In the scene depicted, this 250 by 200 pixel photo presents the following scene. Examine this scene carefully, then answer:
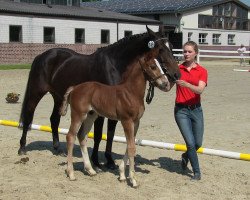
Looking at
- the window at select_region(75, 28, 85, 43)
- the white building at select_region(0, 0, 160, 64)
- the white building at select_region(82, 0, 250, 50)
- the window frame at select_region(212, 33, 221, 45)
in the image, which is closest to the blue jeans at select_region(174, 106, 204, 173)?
the white building at select_region(0, 0, 160, 64)

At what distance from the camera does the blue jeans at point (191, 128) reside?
593 cm

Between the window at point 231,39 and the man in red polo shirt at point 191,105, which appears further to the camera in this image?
the window at point 231,39

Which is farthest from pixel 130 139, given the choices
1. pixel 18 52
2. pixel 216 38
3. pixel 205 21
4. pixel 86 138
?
pixel 216 38

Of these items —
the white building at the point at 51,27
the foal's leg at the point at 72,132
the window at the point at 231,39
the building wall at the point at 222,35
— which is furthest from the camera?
the window at the point at 231,39

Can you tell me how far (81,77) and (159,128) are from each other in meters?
3.19

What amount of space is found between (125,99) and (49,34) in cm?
3091

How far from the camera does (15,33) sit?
3297cm

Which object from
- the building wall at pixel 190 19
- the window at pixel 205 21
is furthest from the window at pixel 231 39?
the building wall at pixel 190 19

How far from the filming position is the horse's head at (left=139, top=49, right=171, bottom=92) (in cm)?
544

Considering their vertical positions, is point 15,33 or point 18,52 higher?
point 15,33

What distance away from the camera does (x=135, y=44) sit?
6.28m

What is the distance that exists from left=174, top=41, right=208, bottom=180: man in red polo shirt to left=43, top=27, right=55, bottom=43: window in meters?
30.2

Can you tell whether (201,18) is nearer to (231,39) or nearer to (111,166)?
(231,39)

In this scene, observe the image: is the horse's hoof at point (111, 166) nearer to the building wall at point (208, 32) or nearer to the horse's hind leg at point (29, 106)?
the horse's hind leg at point (29, 106)
